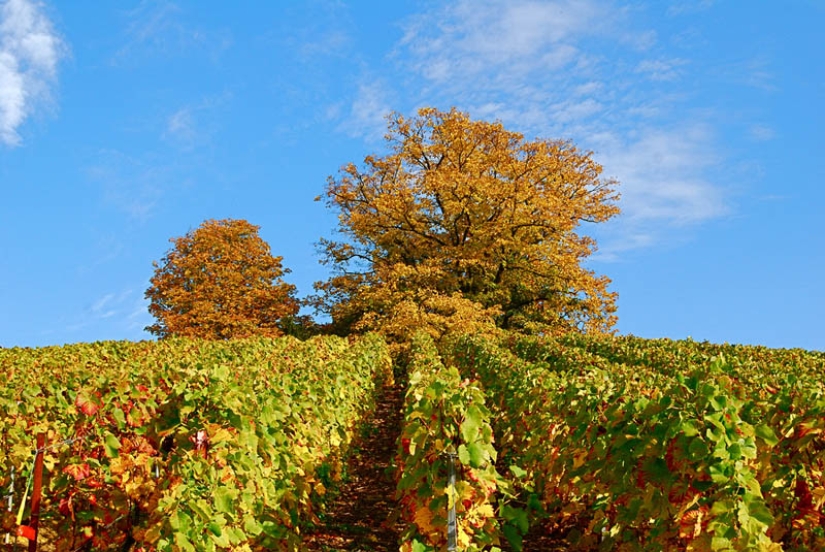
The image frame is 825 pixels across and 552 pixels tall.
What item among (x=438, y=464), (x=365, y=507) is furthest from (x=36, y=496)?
(x=365, y=507)

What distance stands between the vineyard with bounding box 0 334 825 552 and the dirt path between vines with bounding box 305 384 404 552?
0.26 m

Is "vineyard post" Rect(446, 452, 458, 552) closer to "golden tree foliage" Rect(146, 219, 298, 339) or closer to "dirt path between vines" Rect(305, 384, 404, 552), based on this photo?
"dirt path between vines" Rect(305, 384, 404, 552)

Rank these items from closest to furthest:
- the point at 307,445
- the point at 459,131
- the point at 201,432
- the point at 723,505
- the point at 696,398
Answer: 1. the point at 723,505
2. the point at 696,398
3. the point at 201,432
4. the point at 307,445
5. the point at 459,131

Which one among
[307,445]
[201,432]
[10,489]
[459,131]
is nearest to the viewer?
[201,432]

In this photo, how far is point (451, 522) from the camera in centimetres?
449

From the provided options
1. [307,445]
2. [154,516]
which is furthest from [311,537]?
[154,516]

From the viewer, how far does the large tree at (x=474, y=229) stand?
30.2 meters

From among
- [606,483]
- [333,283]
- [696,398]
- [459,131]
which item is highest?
[459,131]

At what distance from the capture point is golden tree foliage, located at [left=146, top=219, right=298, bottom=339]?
32.9 metres

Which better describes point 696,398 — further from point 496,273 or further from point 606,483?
point 496,273

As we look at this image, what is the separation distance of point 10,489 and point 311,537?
3.05 metres

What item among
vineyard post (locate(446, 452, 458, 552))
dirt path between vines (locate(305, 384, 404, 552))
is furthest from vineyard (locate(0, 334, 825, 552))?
dirt path between vines (locate(305, 384, 404, 552))

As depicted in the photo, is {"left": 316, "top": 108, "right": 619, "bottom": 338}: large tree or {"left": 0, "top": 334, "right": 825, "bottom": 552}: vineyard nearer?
{"left": 0, "top": 334, "right": 825, "bottom": 552}: vineyard

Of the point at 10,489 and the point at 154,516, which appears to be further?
the point at 10,489
